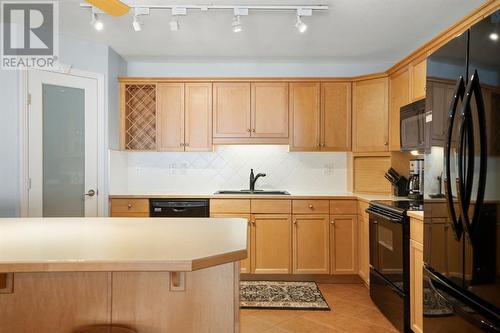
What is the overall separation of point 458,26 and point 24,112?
12.1ft

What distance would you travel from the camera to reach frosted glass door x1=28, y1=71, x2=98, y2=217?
9.88 ft

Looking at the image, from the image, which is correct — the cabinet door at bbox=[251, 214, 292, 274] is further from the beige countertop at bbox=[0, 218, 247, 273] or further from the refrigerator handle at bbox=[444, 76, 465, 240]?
the refrigerator handle at bbox=[444, 76, 465, 240]

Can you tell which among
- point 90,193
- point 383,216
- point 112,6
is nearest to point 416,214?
point 383,216

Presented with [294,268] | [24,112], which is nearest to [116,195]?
[24,112]

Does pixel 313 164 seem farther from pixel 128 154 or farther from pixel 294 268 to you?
pixel 128 154

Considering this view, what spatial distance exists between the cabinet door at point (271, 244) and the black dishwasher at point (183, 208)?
22.1 inches

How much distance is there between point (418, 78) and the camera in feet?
9.31

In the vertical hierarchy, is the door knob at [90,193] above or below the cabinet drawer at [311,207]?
above

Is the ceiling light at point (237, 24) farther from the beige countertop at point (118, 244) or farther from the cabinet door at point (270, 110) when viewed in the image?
the beige countertop at point (118, 244)

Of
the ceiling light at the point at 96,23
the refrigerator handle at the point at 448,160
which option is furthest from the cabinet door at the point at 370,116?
the ceiling light at the point at 96,23

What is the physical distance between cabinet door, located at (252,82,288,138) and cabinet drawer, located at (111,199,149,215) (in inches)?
57.3

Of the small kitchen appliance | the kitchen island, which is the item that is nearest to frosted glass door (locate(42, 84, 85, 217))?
the kitchen island

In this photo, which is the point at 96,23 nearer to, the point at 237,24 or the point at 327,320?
the point at 237,24

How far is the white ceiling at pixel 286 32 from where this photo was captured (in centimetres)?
265
